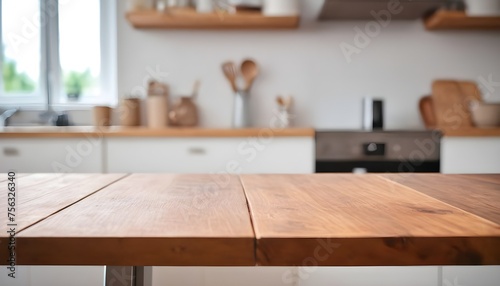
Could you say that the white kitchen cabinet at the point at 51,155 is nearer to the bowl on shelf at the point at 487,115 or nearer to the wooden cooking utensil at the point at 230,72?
the wooden cooking utensil at the point at 230,72

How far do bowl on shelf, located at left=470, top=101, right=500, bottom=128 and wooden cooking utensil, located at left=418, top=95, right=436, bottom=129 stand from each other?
11.6 inches

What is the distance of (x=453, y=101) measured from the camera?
286 cm

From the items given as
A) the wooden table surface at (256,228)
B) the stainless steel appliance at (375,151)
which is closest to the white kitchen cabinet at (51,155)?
the stainless steel appliance at (375,151)

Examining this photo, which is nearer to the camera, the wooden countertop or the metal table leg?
the metal table leg

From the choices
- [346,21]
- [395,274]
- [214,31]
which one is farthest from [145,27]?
[395,274]

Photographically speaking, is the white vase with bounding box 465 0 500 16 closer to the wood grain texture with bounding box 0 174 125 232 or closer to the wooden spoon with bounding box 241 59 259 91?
the wooden spoon with bounding box 241 59 259 91

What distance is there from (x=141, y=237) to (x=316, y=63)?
8.71ft

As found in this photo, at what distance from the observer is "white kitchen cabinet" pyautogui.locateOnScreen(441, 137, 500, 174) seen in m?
2.43

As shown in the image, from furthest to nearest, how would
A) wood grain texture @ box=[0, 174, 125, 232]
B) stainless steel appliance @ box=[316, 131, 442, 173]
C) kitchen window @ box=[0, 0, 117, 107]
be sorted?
kitchen window @ box=[0, 0, 117, 107]
stainless steel appliance @ box=[316, 131, 442, 173]
wood grain texture @ box=[0, 174, 125, 232]

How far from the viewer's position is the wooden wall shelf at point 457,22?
271 centimetres

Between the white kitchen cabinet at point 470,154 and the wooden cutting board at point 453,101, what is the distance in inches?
12.9

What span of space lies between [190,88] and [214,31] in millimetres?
415

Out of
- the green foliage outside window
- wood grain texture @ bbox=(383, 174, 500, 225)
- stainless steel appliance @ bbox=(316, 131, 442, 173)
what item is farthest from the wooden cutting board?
the green foliage outside window

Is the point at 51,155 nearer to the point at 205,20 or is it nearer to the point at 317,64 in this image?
the point at 205,20
